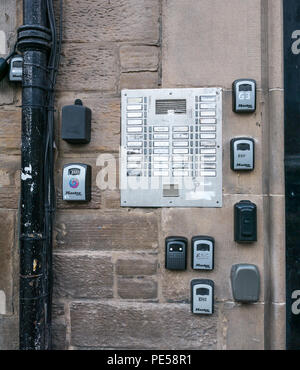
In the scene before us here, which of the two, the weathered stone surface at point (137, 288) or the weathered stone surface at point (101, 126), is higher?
the weathered stone surface at point (101, 126)

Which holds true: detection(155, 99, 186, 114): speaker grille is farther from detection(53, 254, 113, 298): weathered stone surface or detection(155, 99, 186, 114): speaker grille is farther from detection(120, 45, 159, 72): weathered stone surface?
detection(53, 254, 113, 298): weathered stone surface

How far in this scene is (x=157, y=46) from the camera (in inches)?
69.8

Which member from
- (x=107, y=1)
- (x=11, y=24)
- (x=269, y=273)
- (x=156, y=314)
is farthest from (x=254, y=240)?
(x=11, y=24)

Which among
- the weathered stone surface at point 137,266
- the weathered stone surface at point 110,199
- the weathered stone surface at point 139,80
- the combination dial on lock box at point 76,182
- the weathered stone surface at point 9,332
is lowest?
the weathered stone surface at point 9,332

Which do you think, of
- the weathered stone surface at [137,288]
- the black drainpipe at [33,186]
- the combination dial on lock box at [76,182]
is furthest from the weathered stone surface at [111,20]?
the weathered stone surface at [137,288]

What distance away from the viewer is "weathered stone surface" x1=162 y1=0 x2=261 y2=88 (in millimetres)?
1726

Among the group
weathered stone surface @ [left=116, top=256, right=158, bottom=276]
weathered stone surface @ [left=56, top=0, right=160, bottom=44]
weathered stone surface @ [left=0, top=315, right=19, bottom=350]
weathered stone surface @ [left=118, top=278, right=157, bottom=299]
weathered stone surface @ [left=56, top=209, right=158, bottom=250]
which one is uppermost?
weathered stone surface @ [left=56, top=0, right=160, bottom=44]

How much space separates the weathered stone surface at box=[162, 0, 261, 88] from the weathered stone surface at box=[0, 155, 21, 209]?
110 cm

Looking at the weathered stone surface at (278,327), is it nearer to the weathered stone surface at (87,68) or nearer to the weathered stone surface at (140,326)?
the weathered stone surface at (140,326)

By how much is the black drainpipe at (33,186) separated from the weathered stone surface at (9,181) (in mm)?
177

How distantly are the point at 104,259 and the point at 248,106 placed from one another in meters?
1.28

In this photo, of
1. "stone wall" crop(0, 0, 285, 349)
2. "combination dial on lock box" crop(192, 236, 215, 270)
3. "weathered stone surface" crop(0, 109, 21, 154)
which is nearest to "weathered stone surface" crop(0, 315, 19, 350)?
"stone wall" crop(0, 0, 285, 349)

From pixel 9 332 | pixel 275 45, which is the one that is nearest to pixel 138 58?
pixel 275 45

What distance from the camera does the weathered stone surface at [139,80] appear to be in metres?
1.78
